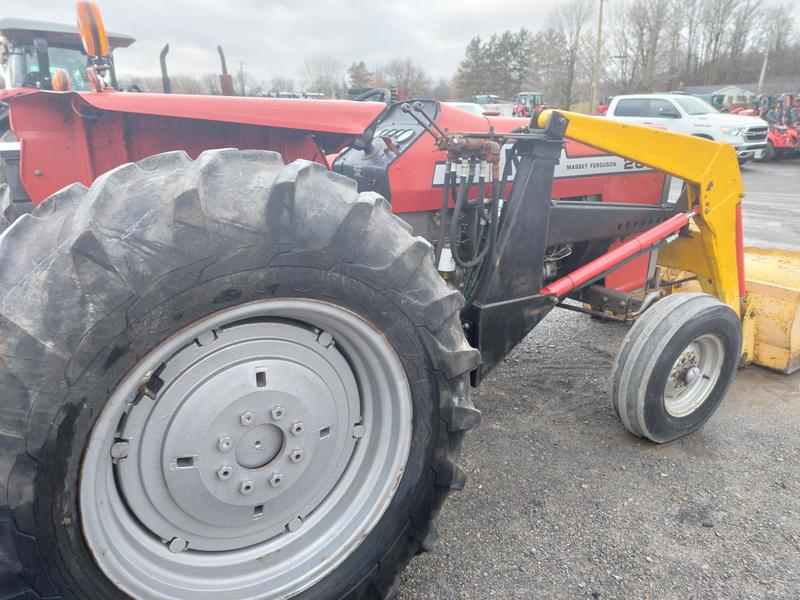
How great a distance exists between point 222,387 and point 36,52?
9411 millimetres

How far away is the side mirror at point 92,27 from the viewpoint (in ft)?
6.62

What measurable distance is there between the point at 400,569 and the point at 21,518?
1054 millimetres

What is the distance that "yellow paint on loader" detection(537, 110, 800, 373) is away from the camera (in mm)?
2555

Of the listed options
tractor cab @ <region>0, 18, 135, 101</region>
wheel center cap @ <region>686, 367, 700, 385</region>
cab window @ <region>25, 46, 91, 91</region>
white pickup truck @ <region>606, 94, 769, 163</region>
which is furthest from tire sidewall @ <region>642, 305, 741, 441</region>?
white pickup truck @ <region>606, 94, 769, 163</region>

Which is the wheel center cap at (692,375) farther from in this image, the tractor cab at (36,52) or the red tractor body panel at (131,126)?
the tractor cab at (36,52)

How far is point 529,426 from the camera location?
2.92 m

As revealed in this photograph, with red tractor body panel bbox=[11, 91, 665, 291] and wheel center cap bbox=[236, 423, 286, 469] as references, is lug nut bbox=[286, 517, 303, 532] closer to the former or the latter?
wheel center cap bbox=[236, 423, 286, 469]

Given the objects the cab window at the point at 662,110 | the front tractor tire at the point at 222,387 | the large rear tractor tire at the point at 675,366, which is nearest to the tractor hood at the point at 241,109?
the front tractor tire at the point at 222,387

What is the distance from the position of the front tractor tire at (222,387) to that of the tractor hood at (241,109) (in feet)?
1.93

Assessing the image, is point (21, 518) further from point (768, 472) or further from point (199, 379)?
point (768, 472)

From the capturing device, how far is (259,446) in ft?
4.88

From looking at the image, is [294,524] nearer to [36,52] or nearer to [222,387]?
[222,387]

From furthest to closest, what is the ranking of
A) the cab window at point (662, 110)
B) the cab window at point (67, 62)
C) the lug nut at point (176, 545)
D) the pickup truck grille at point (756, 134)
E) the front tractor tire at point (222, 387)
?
the cab window at point (662, 110)
the pickup truck grille at point (756, 134)
the cab window at point (67, 62)
the lug nut at point (176, 545)
the front tractor tire at point (222, 387)

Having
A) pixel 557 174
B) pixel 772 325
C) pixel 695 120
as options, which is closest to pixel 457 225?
pixel 557 174
